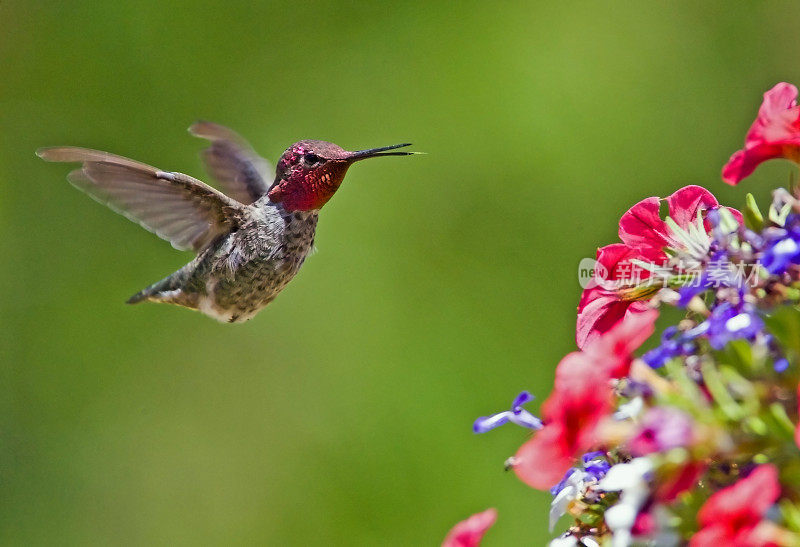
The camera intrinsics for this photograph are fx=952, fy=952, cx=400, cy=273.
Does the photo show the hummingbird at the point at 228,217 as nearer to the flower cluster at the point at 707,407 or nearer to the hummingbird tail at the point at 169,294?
the hummingbird tail at the point at 169,294

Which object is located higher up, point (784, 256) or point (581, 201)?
point (581, 201)

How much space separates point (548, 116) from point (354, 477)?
1989 millimetres

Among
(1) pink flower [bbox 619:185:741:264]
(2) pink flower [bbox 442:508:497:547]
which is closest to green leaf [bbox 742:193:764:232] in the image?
(1) pink flower [bbox 619:185:741:264]

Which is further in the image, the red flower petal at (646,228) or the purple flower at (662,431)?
the red flower petal at (646,228)

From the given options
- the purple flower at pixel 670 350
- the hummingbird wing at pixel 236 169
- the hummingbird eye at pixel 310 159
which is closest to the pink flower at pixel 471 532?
the purple flower at pixel 670 350

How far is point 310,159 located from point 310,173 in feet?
0.14

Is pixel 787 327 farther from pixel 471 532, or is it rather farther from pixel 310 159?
pixel 310 159

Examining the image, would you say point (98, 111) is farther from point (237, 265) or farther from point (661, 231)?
point (661, 231)

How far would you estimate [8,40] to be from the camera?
17.0ft

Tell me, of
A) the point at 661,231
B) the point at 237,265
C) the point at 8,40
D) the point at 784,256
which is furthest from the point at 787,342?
the point at 8,40

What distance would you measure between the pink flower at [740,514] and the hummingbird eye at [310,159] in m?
1.73

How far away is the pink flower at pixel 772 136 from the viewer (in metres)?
1.28

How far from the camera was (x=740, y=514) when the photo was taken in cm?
95

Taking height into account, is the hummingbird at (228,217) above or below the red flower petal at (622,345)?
above
